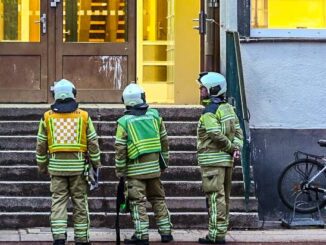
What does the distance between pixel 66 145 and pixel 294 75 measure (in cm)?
406

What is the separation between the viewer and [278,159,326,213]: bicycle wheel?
39.1 feet

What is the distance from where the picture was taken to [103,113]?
12.5m

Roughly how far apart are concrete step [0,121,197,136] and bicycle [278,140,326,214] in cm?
139

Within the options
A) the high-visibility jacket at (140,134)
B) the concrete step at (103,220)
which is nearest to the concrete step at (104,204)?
the concrete step at (103,220)

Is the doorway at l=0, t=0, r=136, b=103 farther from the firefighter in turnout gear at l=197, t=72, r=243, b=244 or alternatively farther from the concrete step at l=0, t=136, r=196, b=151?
the firefighter in turnout gear at l=197, t=72, r=243, b=244

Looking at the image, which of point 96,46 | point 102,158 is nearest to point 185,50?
point 96,46

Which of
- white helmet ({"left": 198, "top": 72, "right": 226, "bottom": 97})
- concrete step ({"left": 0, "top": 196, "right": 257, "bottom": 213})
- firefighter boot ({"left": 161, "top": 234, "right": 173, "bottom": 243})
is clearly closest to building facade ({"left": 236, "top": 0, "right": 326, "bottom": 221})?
concrete step ({"left": 0, "top": 196, "right": 257, "bottom": 213})

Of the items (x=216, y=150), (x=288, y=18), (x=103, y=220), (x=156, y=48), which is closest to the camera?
(x=216, y=150)

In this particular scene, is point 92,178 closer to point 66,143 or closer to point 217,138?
point 66,143

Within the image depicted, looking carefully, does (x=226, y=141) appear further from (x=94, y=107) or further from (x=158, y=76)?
(x=158, y=76)

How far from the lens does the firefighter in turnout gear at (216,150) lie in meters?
10.2

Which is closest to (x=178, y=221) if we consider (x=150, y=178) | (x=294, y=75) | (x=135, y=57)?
(x=150, y=178)

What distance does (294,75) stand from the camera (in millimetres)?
12492

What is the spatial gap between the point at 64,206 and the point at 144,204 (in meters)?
0.90
